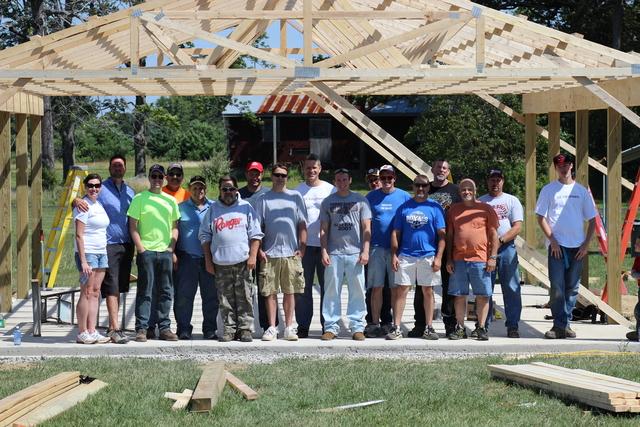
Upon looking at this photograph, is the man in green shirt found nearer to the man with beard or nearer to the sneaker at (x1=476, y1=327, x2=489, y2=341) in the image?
the man with beard

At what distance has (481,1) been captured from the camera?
125 feet

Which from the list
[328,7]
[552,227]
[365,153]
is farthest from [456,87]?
[365,153]

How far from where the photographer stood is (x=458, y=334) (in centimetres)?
1070

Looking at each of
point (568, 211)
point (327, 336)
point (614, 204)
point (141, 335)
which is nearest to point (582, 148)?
point (614, 204)

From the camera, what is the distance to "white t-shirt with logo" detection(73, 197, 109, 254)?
33.4 feet

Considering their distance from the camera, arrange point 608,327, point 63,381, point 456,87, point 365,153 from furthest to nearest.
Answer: point 365,153 < point 456,87 < point 608,327 < point 63,381

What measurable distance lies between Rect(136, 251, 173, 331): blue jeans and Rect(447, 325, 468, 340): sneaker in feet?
8.72

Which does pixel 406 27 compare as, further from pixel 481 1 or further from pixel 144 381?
pixel 481 1

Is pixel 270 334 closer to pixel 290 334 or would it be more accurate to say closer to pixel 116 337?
pixel 290 334

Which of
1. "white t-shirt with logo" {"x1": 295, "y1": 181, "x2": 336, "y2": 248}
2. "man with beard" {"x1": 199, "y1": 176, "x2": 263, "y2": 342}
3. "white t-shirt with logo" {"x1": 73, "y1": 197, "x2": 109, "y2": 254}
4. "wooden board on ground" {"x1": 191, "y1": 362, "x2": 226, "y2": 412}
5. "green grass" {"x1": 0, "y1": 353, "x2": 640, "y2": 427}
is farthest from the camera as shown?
"white t-shirt with logo" {"x1": 295, "y1": 181, "x2": 336, "y2": 248}

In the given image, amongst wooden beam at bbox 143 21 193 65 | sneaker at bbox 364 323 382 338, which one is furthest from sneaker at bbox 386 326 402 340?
wooden beam at bbox 143 21 193 65

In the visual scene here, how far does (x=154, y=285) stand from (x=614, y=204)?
4.82 meters

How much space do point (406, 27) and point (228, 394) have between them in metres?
6.36

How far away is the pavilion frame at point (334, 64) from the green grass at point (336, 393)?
103 inches
